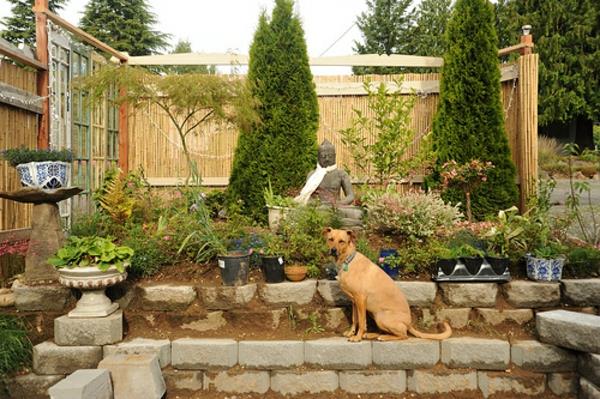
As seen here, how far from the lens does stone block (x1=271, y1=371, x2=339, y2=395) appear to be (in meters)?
3.70

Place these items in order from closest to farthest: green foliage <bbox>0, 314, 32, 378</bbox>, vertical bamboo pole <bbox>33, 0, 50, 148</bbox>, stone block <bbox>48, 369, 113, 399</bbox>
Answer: stone block <bbox>48, 369, 113, 399</bbox>
green foliage <bbox>0, 314, 32, 378</bbox>
vertical bamboo pole <bbox>33, 0, 50, 148</bbox>

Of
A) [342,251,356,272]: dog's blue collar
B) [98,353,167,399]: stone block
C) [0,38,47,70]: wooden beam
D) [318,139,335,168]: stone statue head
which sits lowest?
[98,353,167,399]: stone block

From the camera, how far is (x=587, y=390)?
349cm

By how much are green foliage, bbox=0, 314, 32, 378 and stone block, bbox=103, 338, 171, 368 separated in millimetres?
688

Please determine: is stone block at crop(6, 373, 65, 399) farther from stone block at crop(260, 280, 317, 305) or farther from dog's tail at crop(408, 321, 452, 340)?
dog's tail at crop(408, 321, 452, 340)

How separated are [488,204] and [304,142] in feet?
9.61

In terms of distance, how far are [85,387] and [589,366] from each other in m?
Result: 3.77

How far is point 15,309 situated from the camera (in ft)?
13.3

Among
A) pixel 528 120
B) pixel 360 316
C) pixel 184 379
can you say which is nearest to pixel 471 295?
pixel 360 316

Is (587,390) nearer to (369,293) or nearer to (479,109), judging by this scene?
(369,293)

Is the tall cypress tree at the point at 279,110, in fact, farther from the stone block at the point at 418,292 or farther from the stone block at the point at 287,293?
the stone block at the point at 418,292

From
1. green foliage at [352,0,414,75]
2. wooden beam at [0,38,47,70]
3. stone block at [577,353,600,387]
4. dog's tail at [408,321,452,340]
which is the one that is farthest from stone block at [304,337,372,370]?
green foliage at [352,0,414,75]

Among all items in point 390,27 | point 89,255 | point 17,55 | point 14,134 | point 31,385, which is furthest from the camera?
point 390,27

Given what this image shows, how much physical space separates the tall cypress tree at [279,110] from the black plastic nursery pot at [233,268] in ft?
9.33
